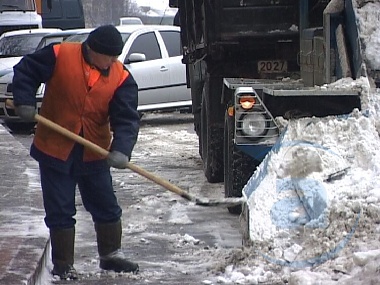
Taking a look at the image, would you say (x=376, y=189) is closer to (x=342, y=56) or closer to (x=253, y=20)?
(x=342, y=56)

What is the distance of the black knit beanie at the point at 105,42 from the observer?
539 centimetres

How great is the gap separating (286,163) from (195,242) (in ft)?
3.74

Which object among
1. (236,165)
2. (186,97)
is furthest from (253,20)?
(186,97)

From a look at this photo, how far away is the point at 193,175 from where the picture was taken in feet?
34.4

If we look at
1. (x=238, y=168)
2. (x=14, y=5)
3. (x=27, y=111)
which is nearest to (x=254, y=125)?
(x=238, y=168)

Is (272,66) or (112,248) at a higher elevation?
(272,66)

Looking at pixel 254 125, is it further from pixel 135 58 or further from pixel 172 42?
pixel 172 42

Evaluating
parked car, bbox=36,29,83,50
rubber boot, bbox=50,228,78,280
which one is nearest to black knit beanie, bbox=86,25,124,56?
rubber boot, bbox=50,228,78,280

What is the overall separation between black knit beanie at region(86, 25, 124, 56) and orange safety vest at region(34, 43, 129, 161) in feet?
0.50

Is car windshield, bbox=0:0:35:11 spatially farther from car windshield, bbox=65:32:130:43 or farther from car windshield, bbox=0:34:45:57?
car windshield, bbox=65:32:130:43

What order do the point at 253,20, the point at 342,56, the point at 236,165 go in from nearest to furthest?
the point at 342,56
the point at 236,165
the point at 253,20

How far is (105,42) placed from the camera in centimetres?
539

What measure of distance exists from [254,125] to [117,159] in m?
1.85

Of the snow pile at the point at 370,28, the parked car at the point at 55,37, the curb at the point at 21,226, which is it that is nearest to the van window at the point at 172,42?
the parked car at the point at 55,37
